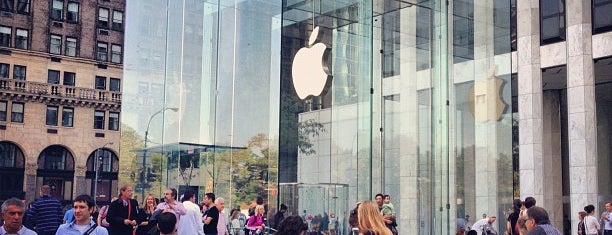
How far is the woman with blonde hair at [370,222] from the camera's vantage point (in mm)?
6938

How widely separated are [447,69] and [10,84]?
52648mm

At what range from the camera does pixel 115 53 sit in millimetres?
72625

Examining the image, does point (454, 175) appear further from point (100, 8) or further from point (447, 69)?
point (100, 8)

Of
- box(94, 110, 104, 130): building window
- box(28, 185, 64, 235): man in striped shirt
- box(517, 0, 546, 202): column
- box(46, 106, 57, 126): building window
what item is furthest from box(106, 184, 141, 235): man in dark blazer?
box(94, 110, 104, 130): building window

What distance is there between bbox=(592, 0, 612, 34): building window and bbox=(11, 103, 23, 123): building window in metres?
49.9

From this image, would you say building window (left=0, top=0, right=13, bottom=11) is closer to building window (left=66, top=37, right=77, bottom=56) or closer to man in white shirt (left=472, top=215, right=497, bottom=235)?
building window (left=66, top=37, right=77, bottom=56)

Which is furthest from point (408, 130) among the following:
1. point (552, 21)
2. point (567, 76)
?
point (552, 21)

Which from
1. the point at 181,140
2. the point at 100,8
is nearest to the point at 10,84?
the point at 100,8

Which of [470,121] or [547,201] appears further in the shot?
[547,201]

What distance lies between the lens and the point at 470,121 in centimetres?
2088

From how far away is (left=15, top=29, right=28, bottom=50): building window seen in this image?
6595 cm

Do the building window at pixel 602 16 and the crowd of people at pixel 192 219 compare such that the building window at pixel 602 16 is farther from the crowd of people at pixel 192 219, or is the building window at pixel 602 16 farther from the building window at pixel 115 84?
the building window at pixel 115 84

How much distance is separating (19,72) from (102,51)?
8.47m

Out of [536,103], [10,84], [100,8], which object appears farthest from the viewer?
[100,8]
